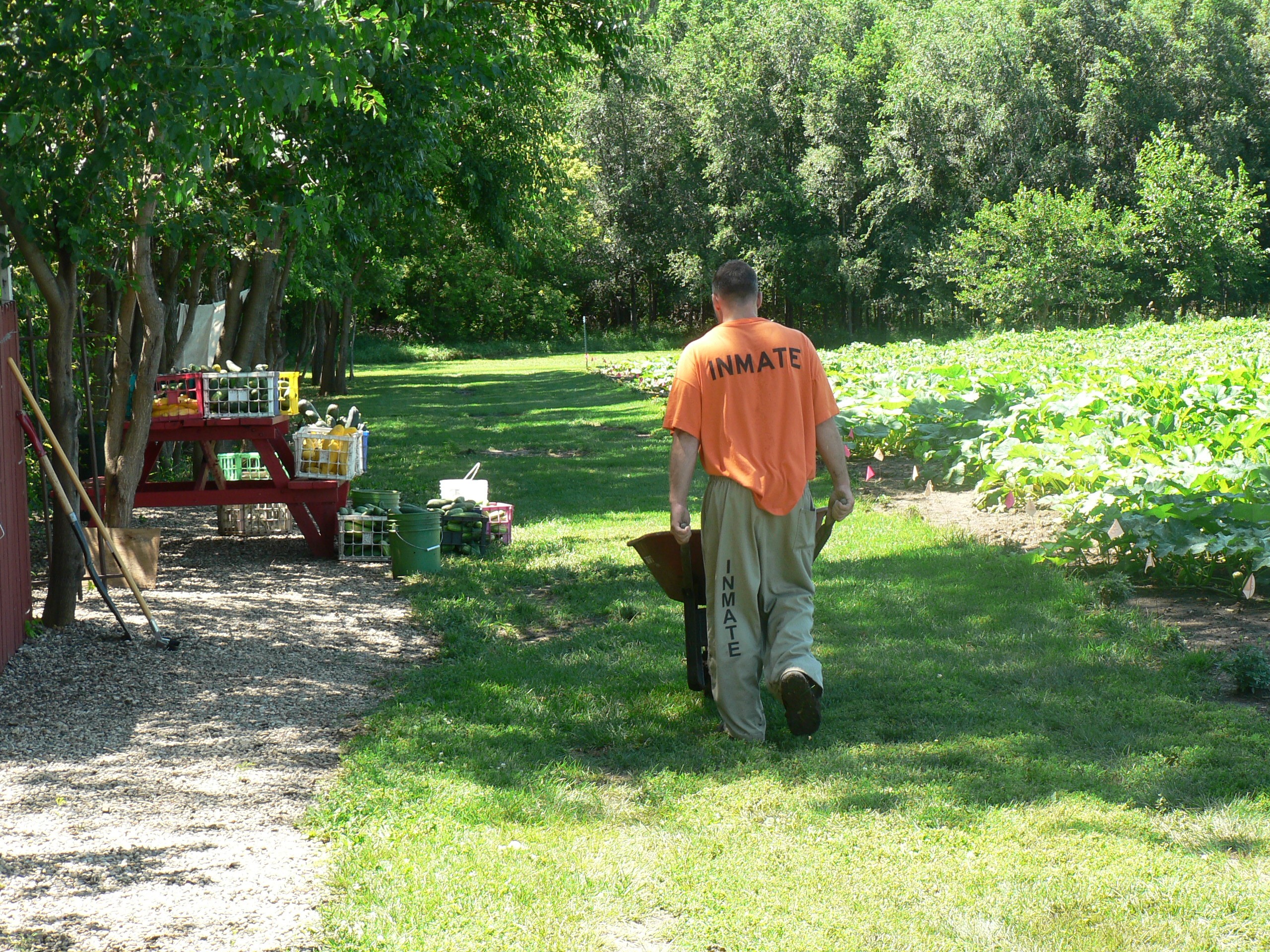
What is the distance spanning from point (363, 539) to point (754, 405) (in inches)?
207

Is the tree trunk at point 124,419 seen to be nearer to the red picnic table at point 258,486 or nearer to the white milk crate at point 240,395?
the red picnic table at point 258,486

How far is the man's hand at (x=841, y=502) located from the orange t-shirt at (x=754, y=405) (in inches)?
7.6

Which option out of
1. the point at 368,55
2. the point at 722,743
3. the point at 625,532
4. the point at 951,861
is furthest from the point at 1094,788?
the point at 625,532

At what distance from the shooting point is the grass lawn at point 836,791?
3.50 meters

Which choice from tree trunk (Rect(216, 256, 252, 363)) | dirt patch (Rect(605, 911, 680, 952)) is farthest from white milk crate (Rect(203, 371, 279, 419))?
dirt patch (Rect(605, 911, 680, 952))

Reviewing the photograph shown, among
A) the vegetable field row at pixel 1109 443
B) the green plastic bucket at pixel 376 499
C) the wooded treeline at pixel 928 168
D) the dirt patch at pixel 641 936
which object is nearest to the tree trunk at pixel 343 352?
the wooded treeline at pixel 928 168

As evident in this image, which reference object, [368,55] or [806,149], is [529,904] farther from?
[806,149]

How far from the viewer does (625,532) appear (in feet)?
33.4

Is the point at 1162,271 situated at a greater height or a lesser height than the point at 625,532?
greater

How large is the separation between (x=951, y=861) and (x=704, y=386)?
2.03m

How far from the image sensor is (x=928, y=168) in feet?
164

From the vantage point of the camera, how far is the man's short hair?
194 inches

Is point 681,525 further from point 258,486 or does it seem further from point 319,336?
point 319,336

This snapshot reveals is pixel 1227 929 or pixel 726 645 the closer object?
pixel 1227 929
